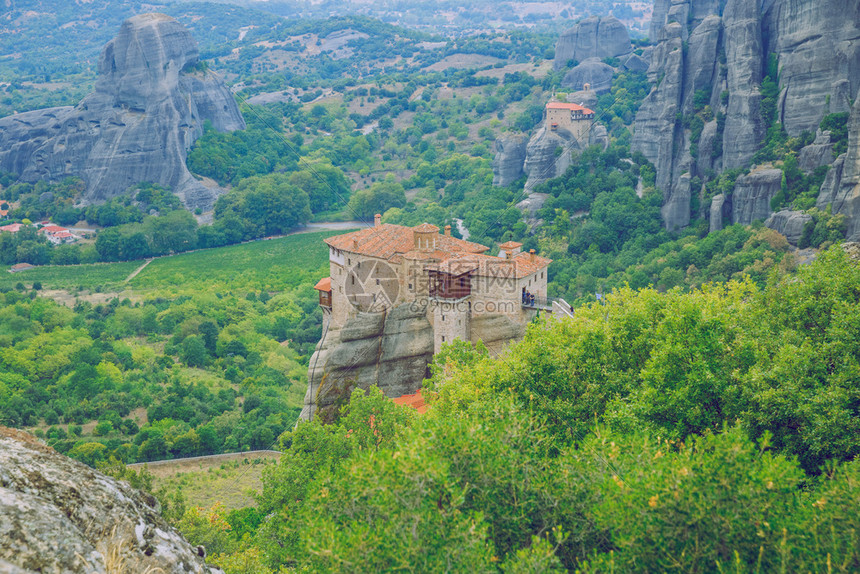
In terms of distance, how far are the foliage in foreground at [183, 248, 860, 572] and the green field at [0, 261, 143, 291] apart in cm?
6443

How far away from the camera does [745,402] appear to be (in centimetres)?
1967

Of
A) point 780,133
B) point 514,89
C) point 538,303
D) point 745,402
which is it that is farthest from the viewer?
point 514,89

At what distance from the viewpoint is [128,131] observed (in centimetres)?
11225

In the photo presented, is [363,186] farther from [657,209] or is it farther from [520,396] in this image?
[520,396]

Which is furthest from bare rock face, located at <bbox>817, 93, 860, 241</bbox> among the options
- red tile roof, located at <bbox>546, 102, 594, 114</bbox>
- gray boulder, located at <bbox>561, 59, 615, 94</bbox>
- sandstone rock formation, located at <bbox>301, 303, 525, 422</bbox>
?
gray boulder, located at <bbox>561, 59, 615, 94</bbox>

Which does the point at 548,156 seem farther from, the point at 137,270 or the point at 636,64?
the point at 137,270

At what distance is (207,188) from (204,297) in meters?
41.9

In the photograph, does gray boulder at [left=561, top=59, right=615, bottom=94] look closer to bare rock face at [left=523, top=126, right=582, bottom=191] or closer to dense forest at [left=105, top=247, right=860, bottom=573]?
bare rock face at [left=523, top=126, right=582, bottom=191]

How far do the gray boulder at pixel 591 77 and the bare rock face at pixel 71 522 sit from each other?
295 feet

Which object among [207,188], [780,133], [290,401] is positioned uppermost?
[780,133]

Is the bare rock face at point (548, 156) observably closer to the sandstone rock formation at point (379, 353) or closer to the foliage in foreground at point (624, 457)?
the sandstone rock formation at point (379, 353)

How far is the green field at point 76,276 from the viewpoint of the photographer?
82250 millimetres

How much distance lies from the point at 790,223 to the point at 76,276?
72016 millimetres

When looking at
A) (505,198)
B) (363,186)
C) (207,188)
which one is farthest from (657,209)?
(207,188)
